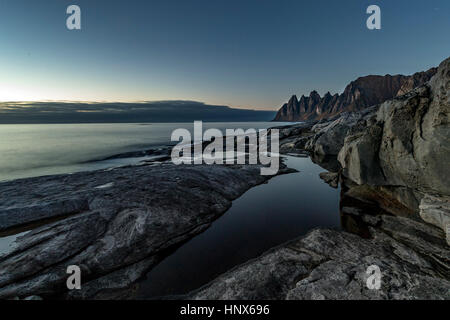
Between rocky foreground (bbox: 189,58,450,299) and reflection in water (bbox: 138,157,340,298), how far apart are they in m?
1.02

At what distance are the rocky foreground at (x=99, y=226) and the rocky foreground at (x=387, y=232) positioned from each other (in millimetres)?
4414

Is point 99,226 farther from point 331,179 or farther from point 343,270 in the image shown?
point 331,179

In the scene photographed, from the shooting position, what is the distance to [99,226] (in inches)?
443

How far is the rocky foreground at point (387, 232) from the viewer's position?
283 inches

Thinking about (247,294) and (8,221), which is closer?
(247,294)

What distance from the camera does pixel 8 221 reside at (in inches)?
470

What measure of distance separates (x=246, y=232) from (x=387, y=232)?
885 cm

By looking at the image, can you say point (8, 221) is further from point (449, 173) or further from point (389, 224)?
point (449, 173)

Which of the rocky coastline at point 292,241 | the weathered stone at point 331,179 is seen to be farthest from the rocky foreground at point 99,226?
the weathered stone at point 331,179

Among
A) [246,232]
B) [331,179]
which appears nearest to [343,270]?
[246,232]

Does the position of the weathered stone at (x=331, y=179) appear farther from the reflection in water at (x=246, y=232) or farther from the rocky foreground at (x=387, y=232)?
the rocky foreground at (x=387, y=232)
